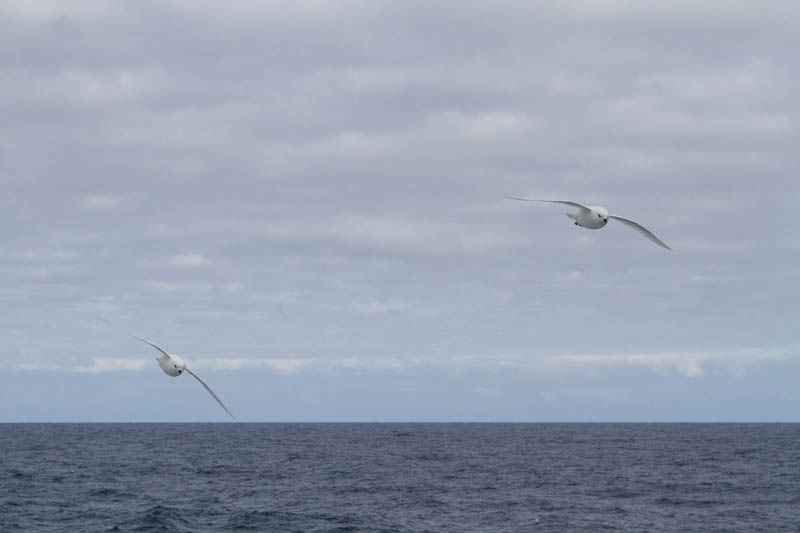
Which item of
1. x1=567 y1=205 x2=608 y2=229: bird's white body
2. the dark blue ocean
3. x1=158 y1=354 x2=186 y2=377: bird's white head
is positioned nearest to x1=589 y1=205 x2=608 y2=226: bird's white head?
x1=567 y1=205 x2=608 y2=229: bird's white body

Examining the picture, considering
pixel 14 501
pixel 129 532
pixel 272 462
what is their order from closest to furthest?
pixel 129 532 < pixel 14 501 < pixel 272 462

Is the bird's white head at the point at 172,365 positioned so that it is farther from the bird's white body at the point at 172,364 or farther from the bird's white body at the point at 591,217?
the bird's white body at the point at 591,217

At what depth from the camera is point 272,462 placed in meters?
144

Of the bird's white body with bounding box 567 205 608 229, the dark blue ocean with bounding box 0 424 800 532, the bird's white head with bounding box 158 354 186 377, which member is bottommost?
the dark blue ocean with bounding box 0 424 800 532

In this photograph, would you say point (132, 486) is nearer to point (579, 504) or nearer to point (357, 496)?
point (357, 496)

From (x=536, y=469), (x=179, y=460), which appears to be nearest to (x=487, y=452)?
(x=536, y=469)

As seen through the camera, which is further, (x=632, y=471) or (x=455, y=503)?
(x=632, y=471)

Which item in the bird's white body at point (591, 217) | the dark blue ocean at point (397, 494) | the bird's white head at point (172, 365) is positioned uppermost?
the bird's white body at point (591, 217)

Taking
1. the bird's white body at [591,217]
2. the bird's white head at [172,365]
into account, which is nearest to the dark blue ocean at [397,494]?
the bird's white head at [172,365]

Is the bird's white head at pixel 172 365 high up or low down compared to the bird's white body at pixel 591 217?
down

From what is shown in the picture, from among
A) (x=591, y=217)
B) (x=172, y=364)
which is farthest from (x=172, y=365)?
(x=591, y=217)

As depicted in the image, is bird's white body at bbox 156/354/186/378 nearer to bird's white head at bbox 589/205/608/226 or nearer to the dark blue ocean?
bird's white head at bbox 589/205/608/226

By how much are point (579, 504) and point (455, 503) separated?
39.7ft

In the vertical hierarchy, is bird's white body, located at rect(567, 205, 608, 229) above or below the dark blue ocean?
above
